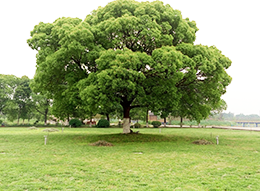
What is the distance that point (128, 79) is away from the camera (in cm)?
1274

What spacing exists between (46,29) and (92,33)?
472cm

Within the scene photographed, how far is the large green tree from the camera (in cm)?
1278

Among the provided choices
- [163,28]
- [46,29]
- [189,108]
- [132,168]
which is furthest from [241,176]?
[46,29]

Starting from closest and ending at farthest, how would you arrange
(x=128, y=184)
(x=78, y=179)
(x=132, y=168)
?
1. (x=128, y=184)
2. (x=78, y=179)
3. (x=132, y=168)

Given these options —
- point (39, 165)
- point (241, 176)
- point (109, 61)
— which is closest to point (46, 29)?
point (109, 61)

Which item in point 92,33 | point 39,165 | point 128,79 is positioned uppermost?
point 92,33

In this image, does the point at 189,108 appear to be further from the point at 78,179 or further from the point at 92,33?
the point at 78,179

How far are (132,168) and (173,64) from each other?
7.05m

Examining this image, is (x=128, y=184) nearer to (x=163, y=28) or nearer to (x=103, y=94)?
(x=103, y=94)

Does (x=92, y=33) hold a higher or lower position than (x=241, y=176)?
higher

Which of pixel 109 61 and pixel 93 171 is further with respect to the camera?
pixel 109 61

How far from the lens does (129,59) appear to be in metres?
12.6

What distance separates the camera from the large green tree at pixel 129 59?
12.8 metres

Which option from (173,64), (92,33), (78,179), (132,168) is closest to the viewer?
(78,179)
